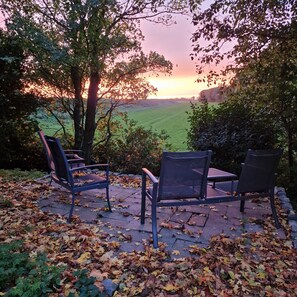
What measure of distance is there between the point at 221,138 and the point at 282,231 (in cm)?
314

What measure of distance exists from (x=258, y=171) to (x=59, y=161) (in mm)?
2729

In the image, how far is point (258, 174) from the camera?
11.3ft

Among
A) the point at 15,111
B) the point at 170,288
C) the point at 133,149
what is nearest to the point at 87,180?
the point at 170,288

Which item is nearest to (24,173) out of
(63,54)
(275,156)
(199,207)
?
(63,54)

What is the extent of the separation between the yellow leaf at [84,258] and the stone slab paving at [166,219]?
0.36 metres

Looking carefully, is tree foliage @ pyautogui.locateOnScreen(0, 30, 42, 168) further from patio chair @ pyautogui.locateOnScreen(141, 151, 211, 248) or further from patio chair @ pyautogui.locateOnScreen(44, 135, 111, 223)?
patio chair @ pyautogui.locateOnScreen(141, 151, 211, 248)

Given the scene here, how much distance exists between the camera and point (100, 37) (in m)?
6.32

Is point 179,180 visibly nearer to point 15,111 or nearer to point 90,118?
point 90,118

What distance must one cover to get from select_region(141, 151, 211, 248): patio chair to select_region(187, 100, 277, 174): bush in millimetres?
3239

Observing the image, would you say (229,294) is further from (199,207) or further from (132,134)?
(132,134)

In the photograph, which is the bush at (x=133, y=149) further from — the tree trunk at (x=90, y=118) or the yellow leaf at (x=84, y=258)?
the yellow leaf at (x=84, y=258)

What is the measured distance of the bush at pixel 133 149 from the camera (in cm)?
733

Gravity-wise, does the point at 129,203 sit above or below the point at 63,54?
below

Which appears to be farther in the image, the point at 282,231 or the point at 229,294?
the point at 282,231
